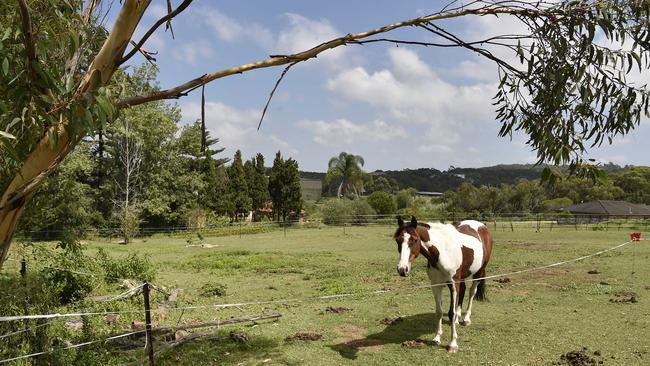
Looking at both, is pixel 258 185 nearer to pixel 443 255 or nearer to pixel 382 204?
pixel 382 204

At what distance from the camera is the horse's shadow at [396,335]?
6.08 m

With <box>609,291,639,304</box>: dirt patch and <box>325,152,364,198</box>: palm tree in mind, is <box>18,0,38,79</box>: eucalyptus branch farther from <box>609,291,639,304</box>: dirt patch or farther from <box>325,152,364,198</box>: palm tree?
<box>325,152,364,198</box>: palm tree

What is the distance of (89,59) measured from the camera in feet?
13.5

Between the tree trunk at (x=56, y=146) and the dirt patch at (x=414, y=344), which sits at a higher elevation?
the tree trunk at (x=56, y=146)

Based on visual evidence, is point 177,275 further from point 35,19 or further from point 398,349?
point 35,19

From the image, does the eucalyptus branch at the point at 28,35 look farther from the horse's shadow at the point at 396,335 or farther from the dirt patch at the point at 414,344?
the dirt patch at the point at 414,344

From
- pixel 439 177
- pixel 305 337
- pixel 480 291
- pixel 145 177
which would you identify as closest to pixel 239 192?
pixel 145 177

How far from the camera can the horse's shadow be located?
6.08 meters

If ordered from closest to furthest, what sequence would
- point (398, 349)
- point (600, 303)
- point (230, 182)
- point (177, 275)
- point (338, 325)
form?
point (398, 349) → point (338, 325) → point (600, 303) → point (177, 275) → point (230, 182)

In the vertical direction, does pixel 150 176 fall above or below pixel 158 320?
above

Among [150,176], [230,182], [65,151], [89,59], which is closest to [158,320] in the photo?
[89,59]

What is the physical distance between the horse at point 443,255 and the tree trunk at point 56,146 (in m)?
3.90

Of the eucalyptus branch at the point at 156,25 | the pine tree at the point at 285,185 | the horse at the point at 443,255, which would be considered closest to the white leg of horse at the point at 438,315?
the horse at the point at 443,255

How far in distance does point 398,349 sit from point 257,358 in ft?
6.07
